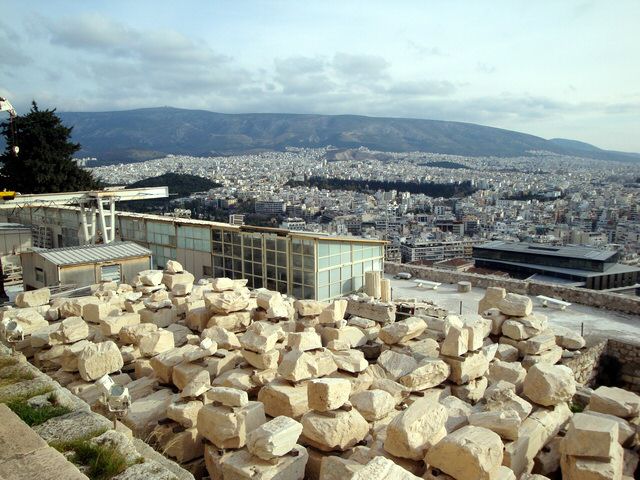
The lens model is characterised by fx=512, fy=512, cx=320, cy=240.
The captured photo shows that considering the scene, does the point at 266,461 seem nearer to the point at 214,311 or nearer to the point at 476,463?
the point at 476,463

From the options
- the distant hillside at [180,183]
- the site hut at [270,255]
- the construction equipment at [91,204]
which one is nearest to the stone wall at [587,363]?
the site hut at [270,255]

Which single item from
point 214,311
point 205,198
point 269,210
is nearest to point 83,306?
point 214,311

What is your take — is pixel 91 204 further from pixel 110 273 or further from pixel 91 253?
pixel 110 273

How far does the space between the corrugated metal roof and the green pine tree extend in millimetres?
16553

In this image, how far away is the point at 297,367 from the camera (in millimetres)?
6816

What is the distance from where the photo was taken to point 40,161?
2891cm

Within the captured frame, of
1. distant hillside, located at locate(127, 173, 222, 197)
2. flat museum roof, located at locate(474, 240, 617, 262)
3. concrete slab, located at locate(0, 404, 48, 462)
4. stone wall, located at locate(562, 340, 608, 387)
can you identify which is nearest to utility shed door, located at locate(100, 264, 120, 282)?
concrete slab, located at locate(0, 404, 48, 462)

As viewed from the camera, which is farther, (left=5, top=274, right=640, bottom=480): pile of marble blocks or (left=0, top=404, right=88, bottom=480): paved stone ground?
(left=5, top=274, right=640, bottom=480): pile of marble blocks

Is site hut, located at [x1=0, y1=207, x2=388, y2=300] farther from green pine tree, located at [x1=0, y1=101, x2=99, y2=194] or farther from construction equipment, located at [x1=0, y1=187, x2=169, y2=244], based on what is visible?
green pine tree, located at [x1=0, y1=101, x2=99, y2=194]

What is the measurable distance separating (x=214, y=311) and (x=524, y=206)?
152 metres

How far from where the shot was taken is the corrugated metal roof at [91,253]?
1370 cm

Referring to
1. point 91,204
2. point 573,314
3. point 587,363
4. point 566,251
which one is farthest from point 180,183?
point 587,363

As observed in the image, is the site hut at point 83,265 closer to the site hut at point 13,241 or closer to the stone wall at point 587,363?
the site hut at point 13,241

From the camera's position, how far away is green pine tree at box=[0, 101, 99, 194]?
2880 centimetres
